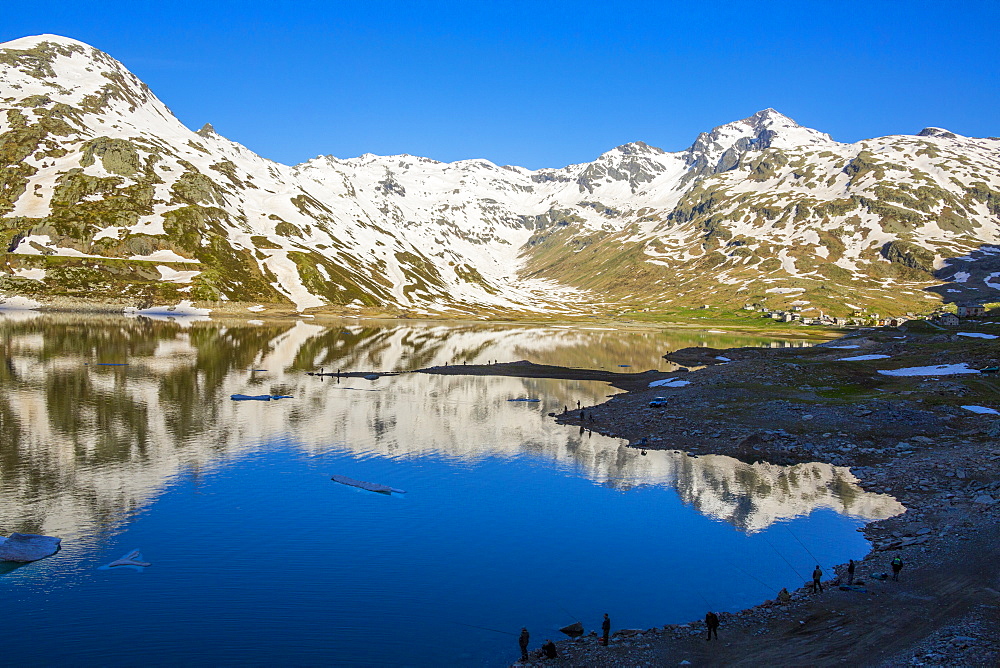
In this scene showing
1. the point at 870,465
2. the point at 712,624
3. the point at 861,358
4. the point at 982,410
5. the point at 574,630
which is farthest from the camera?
the point at 861,358

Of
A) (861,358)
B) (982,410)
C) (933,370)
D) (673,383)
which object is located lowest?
(982,410)

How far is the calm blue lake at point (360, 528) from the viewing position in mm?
30688

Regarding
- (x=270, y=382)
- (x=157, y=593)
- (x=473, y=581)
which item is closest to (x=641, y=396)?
(x=270, y=382)

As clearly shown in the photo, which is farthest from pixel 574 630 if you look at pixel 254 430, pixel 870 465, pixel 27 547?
pixel 254 430

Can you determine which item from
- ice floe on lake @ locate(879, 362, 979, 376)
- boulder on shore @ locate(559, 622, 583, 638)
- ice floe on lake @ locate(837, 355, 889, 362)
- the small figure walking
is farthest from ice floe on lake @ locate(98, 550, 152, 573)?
ice floe on lake @ locate(837, 355, 889, 362)

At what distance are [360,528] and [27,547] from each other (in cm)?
1879

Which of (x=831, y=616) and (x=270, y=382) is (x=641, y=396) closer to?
(x=270, y=382)

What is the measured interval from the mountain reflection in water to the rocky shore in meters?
5.09

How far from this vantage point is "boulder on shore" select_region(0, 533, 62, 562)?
35.9 metres

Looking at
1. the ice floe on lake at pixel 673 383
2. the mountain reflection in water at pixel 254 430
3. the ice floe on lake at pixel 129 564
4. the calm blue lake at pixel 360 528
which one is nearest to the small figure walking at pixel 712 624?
the calm blue lake at pixel 360 528

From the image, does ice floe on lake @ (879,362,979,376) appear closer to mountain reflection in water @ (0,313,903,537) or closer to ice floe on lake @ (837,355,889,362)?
ice floe on lake @ (837,355,889,362)

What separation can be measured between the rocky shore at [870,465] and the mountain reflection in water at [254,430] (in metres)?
5.09

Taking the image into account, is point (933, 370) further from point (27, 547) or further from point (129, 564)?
point (27, 547)

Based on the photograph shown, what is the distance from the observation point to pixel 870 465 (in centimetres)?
6325
